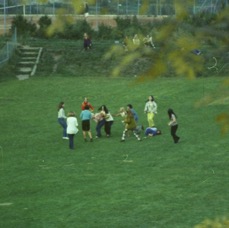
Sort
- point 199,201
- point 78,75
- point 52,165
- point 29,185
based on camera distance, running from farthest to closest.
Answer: point 78,75 < point 52,165 < point 29,185 < point 199,201

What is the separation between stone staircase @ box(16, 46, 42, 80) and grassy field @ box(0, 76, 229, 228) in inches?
361

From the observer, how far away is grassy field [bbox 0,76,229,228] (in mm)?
18594

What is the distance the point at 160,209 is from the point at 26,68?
111 ft

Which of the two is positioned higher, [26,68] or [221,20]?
[221,20]

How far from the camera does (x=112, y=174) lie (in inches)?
944

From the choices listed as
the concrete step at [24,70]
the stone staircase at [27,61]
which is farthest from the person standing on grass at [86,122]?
the concrete step at [24,70]

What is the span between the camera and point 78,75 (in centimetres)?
5131

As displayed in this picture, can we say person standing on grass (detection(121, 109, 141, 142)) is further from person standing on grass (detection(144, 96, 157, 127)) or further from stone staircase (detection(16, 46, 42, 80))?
stone staircase (detection(16, 46, 42, 80))

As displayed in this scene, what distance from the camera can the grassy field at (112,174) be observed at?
1859 cm

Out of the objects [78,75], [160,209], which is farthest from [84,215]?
[78,75]

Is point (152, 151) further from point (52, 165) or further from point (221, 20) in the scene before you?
point (221, 20)

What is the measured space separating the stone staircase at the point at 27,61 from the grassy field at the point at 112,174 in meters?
9.18

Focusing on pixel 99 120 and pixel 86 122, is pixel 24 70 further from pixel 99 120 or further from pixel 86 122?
pixel 86 122

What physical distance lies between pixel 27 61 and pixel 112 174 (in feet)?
97.9
